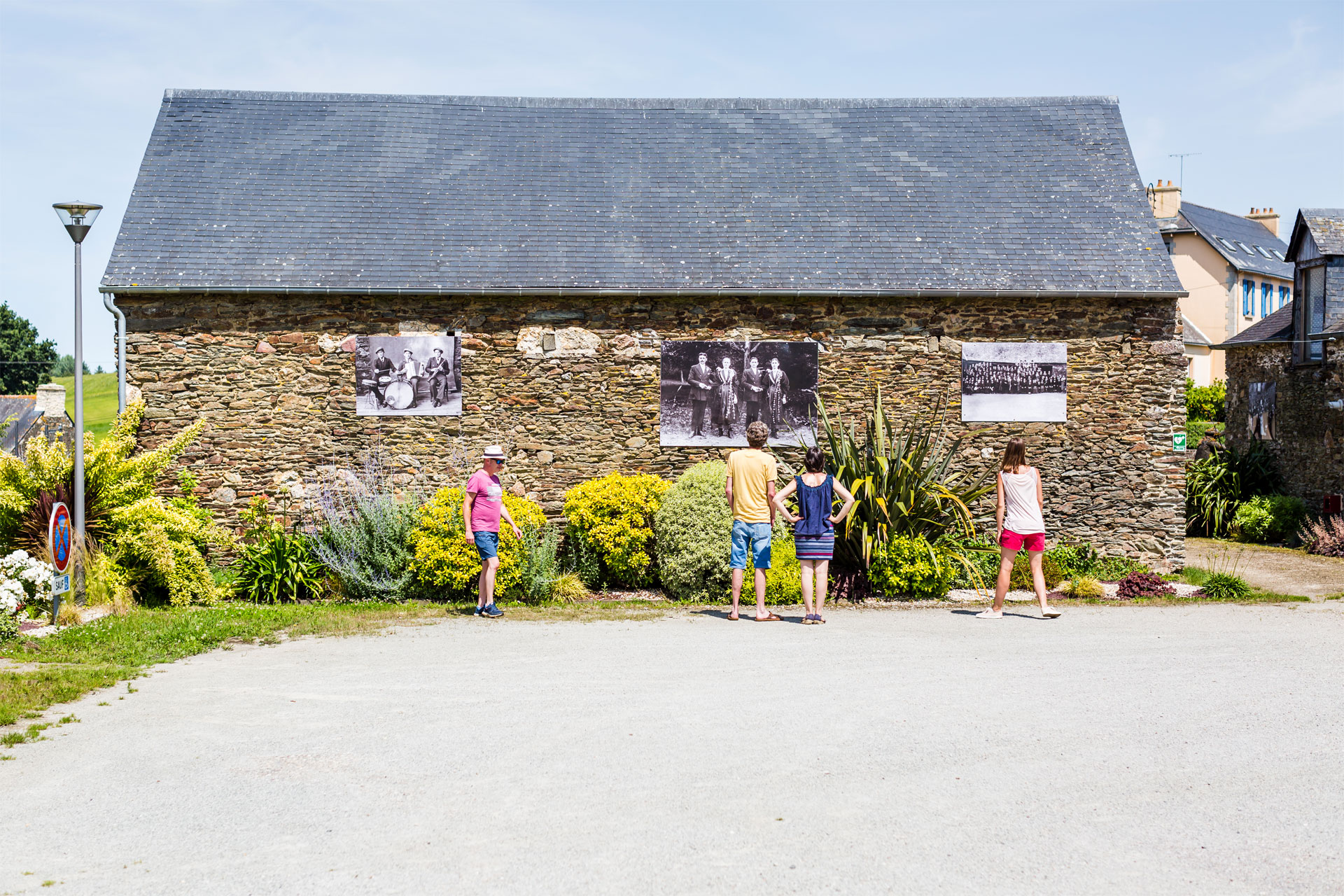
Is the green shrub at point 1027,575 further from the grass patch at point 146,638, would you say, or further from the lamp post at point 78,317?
the lamp post at point 78,317

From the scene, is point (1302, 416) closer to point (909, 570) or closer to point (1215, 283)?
point (909, 570)

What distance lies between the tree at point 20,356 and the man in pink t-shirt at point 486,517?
5314 cm

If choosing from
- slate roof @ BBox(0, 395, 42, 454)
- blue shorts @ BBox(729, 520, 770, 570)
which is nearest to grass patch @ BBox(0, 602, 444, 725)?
blue shorts @ BBox(729, 520, 770, 570)

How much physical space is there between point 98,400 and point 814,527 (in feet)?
237

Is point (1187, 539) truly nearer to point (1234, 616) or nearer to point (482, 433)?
point (1234, 616)

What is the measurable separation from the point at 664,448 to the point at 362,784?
8.37 m

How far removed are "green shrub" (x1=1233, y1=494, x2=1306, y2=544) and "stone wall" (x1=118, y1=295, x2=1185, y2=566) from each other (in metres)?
6.31

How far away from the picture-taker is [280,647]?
28.5 ft

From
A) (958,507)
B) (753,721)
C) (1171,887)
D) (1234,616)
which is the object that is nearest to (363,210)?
(958,507)

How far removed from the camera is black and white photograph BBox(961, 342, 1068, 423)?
13289 millimetres

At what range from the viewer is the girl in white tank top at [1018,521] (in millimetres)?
10141

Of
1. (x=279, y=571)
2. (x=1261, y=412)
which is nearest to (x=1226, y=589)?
(x=1261, y=412)

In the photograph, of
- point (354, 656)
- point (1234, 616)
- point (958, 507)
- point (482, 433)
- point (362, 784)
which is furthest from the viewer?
point (482, 433)

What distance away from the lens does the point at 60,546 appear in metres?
9.49
